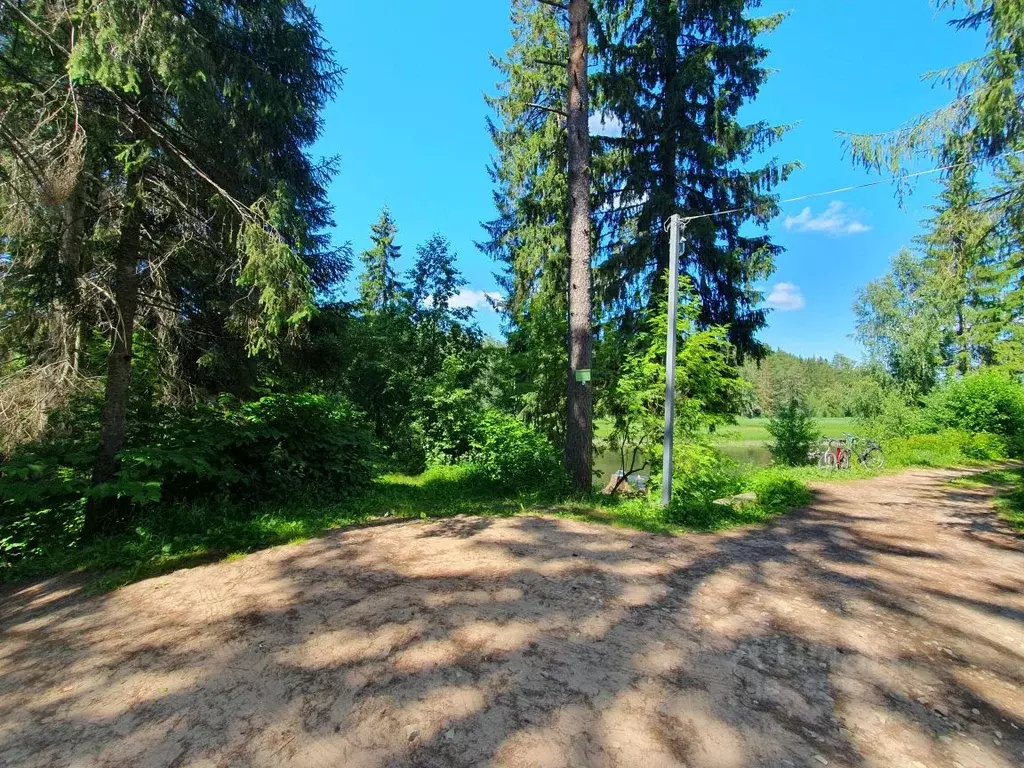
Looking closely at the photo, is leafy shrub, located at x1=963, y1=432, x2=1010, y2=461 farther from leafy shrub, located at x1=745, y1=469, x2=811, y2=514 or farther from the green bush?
the green bush

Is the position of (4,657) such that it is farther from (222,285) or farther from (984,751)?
(984,751)

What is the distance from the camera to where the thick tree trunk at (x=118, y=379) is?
4884 mm

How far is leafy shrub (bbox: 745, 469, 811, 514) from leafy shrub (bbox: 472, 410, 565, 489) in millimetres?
2876

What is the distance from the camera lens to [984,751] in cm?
182

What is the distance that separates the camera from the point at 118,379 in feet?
16.6

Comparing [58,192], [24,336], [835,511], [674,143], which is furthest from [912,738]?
[674,143]

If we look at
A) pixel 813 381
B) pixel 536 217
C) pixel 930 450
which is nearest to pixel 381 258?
pixel 536 217

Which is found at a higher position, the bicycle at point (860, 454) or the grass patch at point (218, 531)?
the bicycle at point (860, 454)

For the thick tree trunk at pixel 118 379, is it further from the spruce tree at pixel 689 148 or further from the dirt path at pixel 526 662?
the spruce tree at pixel 689 148

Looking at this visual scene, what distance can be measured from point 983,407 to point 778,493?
1168 centimetres

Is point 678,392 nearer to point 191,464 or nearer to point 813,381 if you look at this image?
point 191,464

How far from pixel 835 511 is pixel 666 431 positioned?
277 centimetres

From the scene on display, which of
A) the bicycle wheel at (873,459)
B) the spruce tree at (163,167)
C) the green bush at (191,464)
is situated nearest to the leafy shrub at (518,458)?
the green bush at (191,464)

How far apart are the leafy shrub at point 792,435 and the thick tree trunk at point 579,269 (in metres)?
8.11
